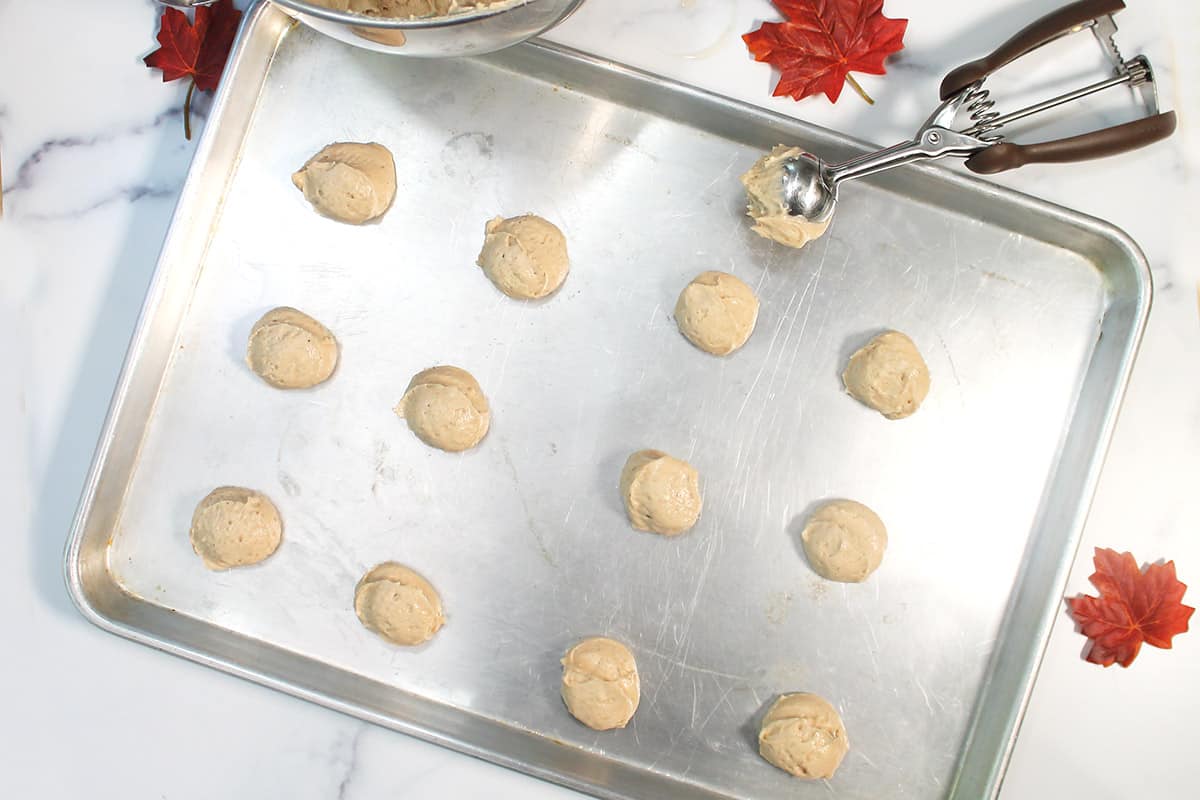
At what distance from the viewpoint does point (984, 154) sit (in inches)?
50.8

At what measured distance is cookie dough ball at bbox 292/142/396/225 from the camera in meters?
1.40

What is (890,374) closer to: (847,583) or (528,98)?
(847,583)

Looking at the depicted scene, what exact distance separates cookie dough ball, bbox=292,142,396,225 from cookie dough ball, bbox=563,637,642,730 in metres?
0.78

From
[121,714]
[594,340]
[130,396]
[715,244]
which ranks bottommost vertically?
[121,714]

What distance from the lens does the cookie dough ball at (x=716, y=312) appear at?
55.6 inches

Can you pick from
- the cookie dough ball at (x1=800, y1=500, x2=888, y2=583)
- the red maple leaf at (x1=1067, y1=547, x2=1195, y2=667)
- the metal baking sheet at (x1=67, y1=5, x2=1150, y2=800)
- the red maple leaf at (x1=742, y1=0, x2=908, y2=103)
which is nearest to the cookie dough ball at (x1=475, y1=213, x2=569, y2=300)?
the metal baking sheet at (x1=67, y1=5, x2=1150, y2=800)

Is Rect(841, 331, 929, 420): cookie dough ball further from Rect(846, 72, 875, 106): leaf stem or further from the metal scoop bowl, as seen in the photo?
Rect(846, 72, 875, 106): leaf stem

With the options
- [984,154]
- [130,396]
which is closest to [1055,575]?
[984,154]

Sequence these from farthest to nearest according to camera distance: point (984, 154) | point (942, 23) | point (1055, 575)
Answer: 1. point (942, 23)
2. point (1055, 575)
3. point (984, 154)

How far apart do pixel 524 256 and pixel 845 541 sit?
2.21ft

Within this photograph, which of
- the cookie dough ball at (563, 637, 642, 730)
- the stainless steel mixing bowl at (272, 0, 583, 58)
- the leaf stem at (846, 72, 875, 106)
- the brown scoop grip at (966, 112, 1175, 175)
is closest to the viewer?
the stainless steel mixing bowl at (272, 0, 583, 58)

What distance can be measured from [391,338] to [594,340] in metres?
0.34

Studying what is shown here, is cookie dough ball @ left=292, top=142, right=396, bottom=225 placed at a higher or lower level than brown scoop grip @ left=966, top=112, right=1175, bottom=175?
lower

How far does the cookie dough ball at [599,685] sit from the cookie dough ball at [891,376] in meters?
0.57
